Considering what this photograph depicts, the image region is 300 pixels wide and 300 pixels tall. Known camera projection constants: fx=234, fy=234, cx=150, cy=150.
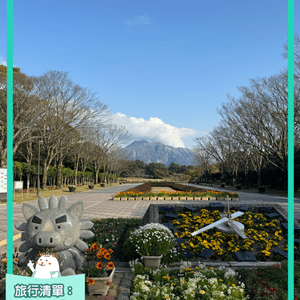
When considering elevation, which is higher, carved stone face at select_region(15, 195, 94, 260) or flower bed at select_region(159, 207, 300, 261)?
carved stone face at select_region(15, 195, 94, 260)

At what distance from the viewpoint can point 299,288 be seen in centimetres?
368

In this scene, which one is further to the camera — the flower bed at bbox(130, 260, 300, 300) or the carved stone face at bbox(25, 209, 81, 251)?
the carved stone face at bbox(25, 209, 81, 251)

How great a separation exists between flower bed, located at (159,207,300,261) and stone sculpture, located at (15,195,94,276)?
2571mm

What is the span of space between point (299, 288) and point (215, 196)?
15.1 m

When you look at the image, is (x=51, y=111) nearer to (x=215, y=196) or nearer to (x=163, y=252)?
(x=215, y=196)

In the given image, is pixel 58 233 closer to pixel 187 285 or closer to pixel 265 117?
pixel 187 285

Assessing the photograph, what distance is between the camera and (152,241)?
Answer: 5.06 metres

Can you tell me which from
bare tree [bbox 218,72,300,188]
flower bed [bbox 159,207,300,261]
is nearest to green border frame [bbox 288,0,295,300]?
flower bed [bbox 159,207,300,261]

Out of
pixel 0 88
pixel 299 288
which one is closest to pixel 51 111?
pixel 0 88

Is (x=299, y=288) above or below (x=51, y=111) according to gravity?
below

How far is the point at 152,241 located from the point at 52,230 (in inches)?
85.0

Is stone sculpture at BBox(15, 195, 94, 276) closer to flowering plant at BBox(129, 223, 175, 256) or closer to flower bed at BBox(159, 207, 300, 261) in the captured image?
flowering plant at BBox(129, 223, 175, 256)

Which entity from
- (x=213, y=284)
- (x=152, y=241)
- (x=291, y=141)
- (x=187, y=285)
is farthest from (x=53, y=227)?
(x=291, y=141)

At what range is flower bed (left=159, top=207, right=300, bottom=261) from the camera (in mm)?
5547
